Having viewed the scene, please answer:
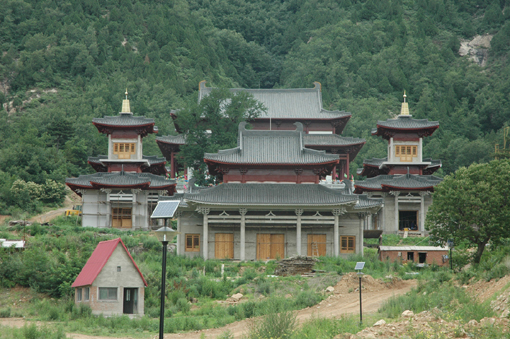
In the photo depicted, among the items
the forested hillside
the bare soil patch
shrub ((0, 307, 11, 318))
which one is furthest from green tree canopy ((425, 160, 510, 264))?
the forested hillside

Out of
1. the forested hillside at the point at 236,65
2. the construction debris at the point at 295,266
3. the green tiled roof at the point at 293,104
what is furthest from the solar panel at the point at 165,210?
the forested hillside at the point at 236,65

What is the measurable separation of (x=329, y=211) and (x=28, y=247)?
1823cm

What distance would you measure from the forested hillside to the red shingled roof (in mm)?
34452

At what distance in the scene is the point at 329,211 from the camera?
154 ft

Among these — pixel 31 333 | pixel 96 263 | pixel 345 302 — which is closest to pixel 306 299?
pixel 345 302

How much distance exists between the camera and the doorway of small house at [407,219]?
A: 2247 inches

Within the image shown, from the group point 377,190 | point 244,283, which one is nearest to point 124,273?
point 244,283

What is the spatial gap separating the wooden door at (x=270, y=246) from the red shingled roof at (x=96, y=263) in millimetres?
12822

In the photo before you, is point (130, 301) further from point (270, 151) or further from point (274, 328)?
point (270, 151)

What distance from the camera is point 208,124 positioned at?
59.2m

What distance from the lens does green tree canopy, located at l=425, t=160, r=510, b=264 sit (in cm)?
3712

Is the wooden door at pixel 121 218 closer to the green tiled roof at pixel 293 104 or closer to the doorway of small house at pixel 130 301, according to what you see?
the green tiled roof at pixel 293 104

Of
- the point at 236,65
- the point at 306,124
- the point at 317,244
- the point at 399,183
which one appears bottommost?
the point at 317,244

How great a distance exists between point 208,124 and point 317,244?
16391 millimetres
